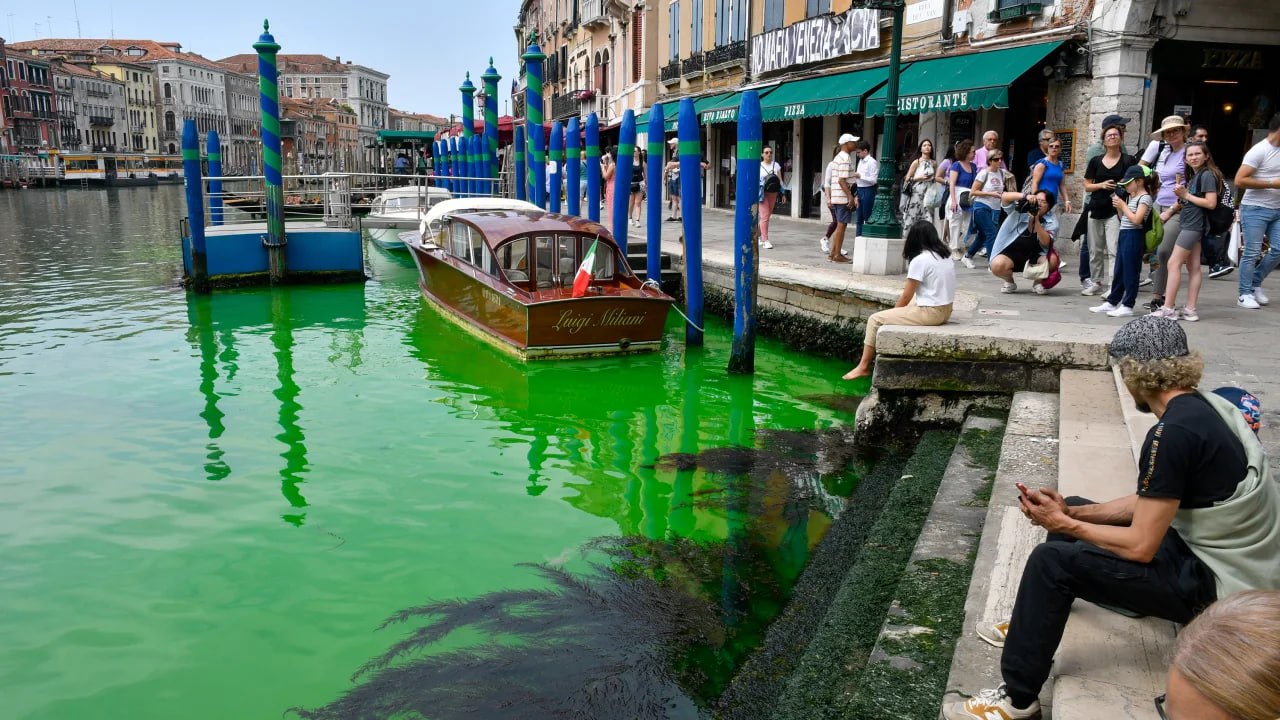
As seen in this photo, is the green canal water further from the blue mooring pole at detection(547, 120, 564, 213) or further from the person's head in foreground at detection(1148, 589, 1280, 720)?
the blue mooring pole at detection(547, 120, 564, 213)

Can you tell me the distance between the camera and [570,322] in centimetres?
1076

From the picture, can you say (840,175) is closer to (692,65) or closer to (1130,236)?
(1130,236)

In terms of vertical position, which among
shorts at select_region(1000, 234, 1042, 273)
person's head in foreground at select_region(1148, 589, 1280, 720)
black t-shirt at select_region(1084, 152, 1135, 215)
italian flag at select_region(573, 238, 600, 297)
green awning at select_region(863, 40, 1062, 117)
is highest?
green awning at select_region(863, 40, 1062, 117)

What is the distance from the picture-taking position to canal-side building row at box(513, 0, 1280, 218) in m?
12.3

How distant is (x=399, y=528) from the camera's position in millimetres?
6293

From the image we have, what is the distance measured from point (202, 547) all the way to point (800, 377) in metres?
5.98

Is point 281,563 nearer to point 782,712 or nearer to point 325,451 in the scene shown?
point 325,451

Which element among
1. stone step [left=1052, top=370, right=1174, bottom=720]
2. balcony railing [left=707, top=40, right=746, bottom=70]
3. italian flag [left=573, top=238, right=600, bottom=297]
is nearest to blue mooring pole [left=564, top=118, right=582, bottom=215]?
italian flag [left=573, top=238, right=600, bottom=297]

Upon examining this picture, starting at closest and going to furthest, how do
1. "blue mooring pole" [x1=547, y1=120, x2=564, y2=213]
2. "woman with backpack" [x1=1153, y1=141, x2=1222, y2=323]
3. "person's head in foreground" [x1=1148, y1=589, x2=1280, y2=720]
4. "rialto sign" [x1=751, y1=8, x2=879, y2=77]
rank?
"person's head in foreground" [x1=1148, y1=589, x2=1280, y2=720], "woman with backpack" [x1=1153, y1=141, x2=1222, y2=323], "blue mooring pole" [x1=547, y1=120, x2=564, y2=213], "rialto sign" [x1=751, y1=8, x2=879, y2=77]

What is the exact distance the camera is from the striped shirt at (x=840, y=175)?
41.3ft

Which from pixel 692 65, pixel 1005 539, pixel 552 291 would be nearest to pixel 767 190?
pixel 552 291

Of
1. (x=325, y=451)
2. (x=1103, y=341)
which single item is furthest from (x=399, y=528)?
(x=1103, y=341)

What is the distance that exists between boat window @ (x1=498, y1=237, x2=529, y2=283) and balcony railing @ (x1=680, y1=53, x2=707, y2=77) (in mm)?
15844

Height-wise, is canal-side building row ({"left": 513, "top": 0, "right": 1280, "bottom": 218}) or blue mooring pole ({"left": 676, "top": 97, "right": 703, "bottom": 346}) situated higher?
canal-side building row ({"left": 513, "top": 0, "right": 1280, "bottom": 218})
